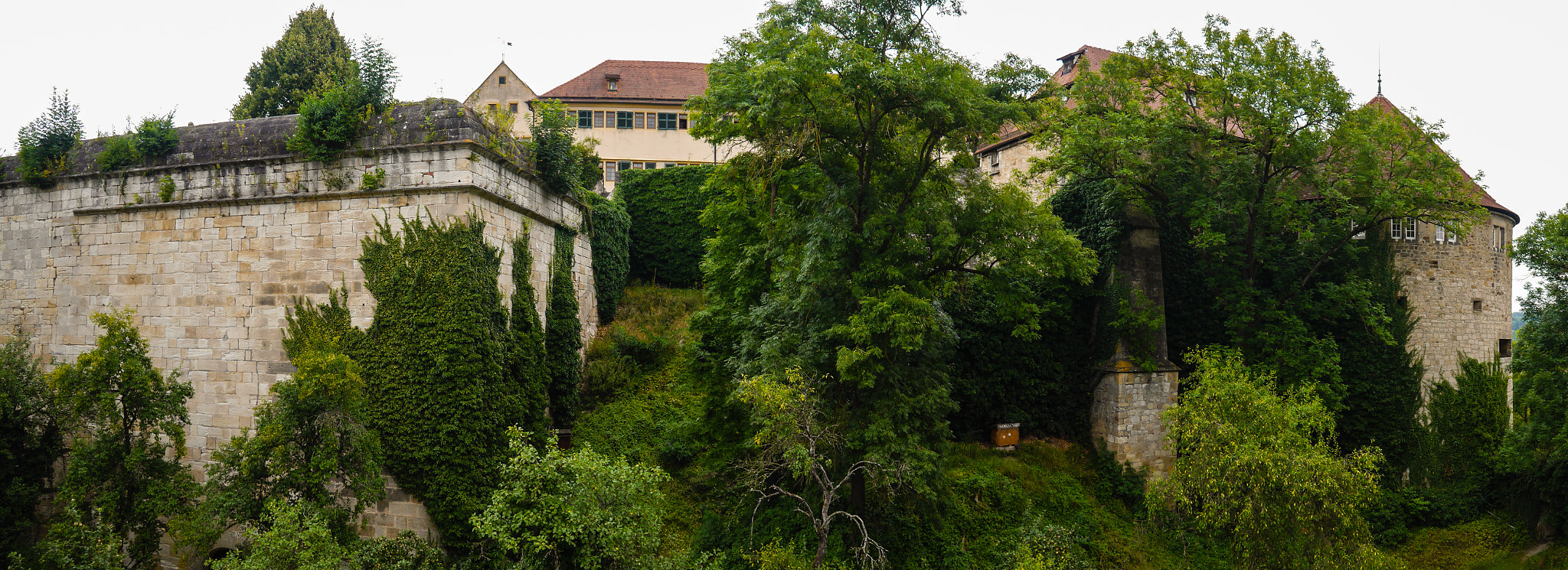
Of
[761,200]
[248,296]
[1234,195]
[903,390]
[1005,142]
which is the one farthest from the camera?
[1005,142]

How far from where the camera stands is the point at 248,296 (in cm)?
1328

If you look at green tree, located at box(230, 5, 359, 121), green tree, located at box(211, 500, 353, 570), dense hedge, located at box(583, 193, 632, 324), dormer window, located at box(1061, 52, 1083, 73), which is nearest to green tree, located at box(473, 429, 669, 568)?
green tree, located at box(211, 500, 353, 570)

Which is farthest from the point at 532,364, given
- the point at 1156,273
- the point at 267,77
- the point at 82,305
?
the point at 267,77

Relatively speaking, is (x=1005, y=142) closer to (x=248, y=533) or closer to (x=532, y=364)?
(x=532, y=364)

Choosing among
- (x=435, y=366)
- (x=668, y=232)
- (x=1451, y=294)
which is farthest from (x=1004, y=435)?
(x=1451, y=294)

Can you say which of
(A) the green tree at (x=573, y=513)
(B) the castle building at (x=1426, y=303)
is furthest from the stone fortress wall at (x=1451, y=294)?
(A) the green tree at (x=573, y=513)

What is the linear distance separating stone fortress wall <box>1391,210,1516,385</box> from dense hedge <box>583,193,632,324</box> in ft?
67.6

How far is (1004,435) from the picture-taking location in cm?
1819

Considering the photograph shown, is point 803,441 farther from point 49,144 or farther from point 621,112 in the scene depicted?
point 621,112

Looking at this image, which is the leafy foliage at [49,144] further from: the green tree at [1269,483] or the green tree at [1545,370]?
the green tree at [1545,370]

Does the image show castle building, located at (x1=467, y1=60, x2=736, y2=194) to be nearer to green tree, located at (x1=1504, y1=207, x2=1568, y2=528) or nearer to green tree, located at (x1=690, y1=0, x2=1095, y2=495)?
green tree, located at (x1=690, y1=0, x2=1095, y2=495)

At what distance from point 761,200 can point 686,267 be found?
9421mm

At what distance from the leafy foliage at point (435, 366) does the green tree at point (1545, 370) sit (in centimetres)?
2069

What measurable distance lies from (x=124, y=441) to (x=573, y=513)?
6652mm
